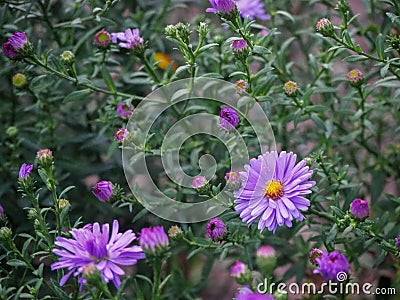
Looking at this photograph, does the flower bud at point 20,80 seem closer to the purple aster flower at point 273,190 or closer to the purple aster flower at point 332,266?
the purple aster flower at point 273,190

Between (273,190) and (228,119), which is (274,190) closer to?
(273,190)

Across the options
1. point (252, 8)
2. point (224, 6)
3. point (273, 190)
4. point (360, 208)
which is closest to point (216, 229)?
point (273, 190)

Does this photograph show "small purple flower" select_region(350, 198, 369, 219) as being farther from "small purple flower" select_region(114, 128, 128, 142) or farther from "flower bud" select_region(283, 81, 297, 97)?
"small purple flower" select_region(114, 128, 128, 142)

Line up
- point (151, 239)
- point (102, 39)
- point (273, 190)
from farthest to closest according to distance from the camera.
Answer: point (102, 39)
point (273, 190)
point (151, 239)

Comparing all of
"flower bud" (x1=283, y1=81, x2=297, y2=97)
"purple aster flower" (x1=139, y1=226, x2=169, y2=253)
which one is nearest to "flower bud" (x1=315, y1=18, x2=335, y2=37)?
"flower bud" (x1=283, y1=81, x2=297, y2=97)

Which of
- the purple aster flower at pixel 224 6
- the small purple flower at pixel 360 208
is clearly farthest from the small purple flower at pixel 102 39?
the small purple flower at pixel 360 208
